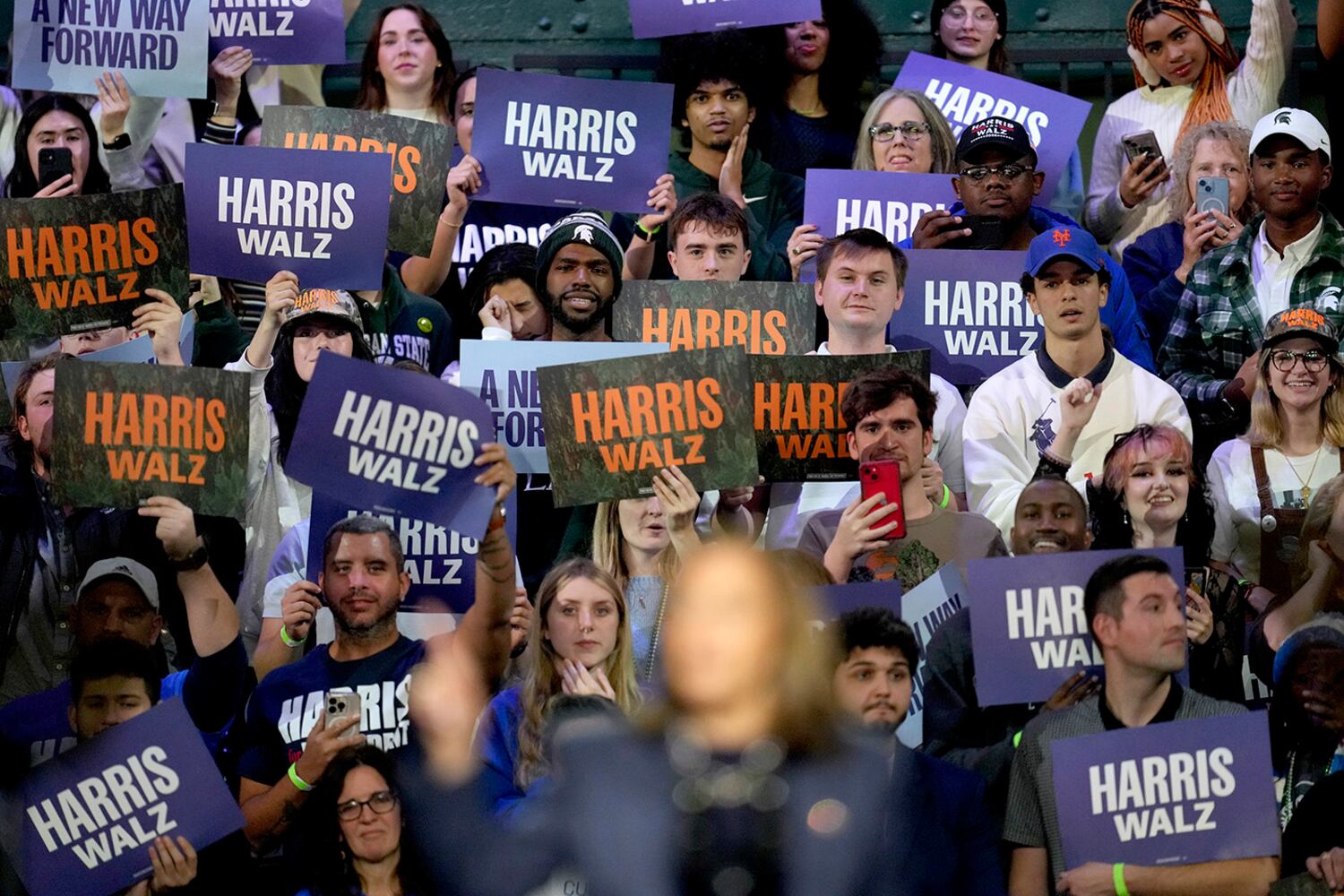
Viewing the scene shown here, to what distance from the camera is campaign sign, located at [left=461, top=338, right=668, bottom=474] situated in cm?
751

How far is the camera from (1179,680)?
6438 millimetres

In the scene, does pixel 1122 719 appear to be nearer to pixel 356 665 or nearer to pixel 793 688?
pixel 356 665

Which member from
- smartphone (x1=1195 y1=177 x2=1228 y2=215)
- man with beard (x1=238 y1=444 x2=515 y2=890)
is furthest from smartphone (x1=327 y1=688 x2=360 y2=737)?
smartphone (x1=1195 y1=177 x2=1228 y2=215)

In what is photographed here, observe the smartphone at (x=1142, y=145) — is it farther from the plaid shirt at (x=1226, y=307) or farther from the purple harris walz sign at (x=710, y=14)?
the purple harris walz sign at (x=710, y=14)

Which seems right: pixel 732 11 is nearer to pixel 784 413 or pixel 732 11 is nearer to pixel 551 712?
pixel 784 413

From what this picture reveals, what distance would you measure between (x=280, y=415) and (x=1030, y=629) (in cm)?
254

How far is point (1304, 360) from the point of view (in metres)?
7.47

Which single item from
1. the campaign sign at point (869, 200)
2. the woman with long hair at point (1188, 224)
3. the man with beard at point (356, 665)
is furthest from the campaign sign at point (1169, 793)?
the campaign sign at point (869, 200)

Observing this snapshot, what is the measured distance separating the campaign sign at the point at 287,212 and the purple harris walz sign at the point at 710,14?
1826mm

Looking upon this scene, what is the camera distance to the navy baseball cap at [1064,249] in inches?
303

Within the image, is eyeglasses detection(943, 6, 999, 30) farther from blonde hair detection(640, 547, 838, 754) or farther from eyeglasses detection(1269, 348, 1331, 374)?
blonde hair detection(640, 547, 838, 754)

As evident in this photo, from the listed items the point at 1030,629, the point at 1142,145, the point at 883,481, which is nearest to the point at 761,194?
the point at 1142,145

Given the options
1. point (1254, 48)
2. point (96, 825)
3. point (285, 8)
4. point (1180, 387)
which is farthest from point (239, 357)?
point (1254, 48)

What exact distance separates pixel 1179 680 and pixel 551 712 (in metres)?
1.69
